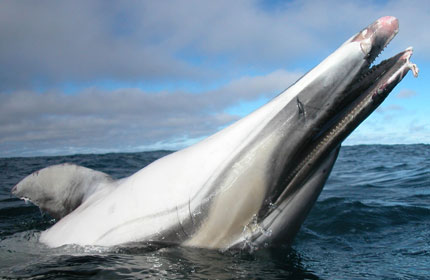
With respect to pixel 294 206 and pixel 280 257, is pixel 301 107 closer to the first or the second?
pixel 294 206

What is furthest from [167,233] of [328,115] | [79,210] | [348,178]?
[348,178]

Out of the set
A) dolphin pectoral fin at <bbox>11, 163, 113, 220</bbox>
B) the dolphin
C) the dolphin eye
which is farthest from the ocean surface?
the dolphin eye

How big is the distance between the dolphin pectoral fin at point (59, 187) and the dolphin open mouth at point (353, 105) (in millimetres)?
2786

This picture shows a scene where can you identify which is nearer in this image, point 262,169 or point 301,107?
point 301,107

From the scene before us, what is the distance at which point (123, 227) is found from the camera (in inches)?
165

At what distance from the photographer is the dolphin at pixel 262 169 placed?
340 cm

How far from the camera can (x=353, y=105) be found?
352 centimetres

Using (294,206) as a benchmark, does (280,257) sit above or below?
below

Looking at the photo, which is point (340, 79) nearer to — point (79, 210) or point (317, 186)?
point (317, 186)

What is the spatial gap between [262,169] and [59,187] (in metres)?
3.40

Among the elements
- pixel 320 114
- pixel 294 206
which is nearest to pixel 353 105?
pixel 320 114

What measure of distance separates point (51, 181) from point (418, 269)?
4.86 metres

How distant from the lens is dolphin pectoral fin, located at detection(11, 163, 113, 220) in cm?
550

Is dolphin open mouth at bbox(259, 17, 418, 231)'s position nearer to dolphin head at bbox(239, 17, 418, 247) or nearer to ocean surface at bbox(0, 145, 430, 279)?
dolphin head at bbox(239, 17, 418, 247)
